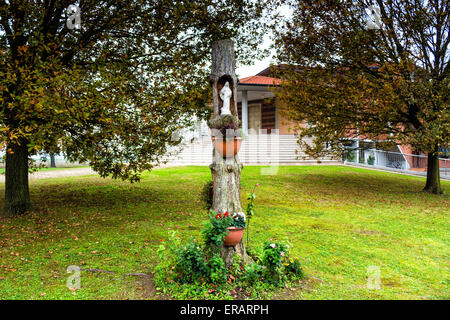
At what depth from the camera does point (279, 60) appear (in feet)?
45.6

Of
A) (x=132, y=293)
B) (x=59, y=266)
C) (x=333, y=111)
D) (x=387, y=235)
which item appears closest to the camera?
(x=132, y=293)

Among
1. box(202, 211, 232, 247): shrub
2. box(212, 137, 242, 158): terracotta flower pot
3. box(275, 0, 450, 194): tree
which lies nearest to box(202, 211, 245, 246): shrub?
box(202, 211, 232, 247): shrub

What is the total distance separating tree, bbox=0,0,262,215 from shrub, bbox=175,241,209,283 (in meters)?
3.29

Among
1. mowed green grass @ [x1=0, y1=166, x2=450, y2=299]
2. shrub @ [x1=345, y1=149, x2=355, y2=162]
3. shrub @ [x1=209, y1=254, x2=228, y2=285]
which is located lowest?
mowed green grass @ [x1=0, y1=166, x2=450, y2=299]

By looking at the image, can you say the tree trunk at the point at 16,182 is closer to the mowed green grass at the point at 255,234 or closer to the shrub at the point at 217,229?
the mowed green grass at the point at 255,234

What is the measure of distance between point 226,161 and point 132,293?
227 centimetres

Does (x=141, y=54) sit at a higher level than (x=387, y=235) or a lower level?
higher

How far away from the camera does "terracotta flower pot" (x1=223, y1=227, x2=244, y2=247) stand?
4.77 m

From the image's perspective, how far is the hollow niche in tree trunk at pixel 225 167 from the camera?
16.5ft

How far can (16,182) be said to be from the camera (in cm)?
882

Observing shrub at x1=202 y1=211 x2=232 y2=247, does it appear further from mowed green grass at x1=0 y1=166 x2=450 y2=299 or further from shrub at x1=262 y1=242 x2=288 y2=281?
mowed green grass at x1=0 y1=166 x2=450 y2=299

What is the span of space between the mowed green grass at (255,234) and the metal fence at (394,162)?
22.9 feet
